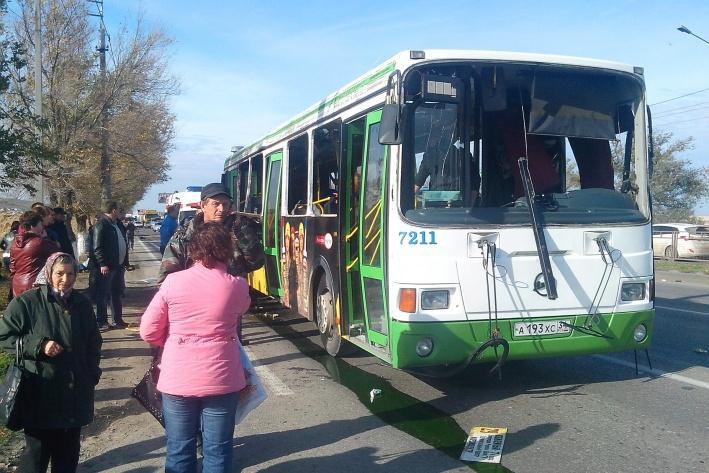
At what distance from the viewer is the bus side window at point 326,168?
8188 mm

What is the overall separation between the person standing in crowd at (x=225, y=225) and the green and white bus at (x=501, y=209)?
3.94ft

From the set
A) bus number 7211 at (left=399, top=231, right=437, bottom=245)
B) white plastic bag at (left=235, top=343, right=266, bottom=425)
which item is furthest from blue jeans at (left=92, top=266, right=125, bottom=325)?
white plastic bag at (left=235, top=343, right=266, bottom=425)

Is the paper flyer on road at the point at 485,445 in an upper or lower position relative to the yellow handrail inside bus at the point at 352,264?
lower

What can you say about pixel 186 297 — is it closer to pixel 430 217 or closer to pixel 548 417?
pixel 430 217

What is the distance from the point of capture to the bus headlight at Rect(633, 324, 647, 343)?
21.7ft

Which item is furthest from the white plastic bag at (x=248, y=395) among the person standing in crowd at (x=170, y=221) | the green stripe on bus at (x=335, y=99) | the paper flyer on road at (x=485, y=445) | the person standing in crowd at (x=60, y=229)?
the person standing in crowd at (x=170, y=221)

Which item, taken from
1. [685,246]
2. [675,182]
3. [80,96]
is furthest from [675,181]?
[80,96]

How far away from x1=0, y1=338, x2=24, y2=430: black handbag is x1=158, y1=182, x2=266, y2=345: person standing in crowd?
3.75 feet

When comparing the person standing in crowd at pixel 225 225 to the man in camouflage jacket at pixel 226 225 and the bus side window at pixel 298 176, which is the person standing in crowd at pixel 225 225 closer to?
the man in camouflage jacket at pixel 226 225

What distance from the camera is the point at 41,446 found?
4.14m

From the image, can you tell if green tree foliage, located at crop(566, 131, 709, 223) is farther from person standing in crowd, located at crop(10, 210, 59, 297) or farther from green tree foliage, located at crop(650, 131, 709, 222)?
person standing in crowd, located at crop(10, 210, 59, 297)

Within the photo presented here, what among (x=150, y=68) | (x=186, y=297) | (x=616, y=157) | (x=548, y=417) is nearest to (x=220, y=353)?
(x=186, y=297)

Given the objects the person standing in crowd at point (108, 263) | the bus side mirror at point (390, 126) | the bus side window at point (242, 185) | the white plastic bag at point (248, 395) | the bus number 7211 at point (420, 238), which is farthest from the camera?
the bus side window at point (242, 185)

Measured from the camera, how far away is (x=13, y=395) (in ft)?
13.1
